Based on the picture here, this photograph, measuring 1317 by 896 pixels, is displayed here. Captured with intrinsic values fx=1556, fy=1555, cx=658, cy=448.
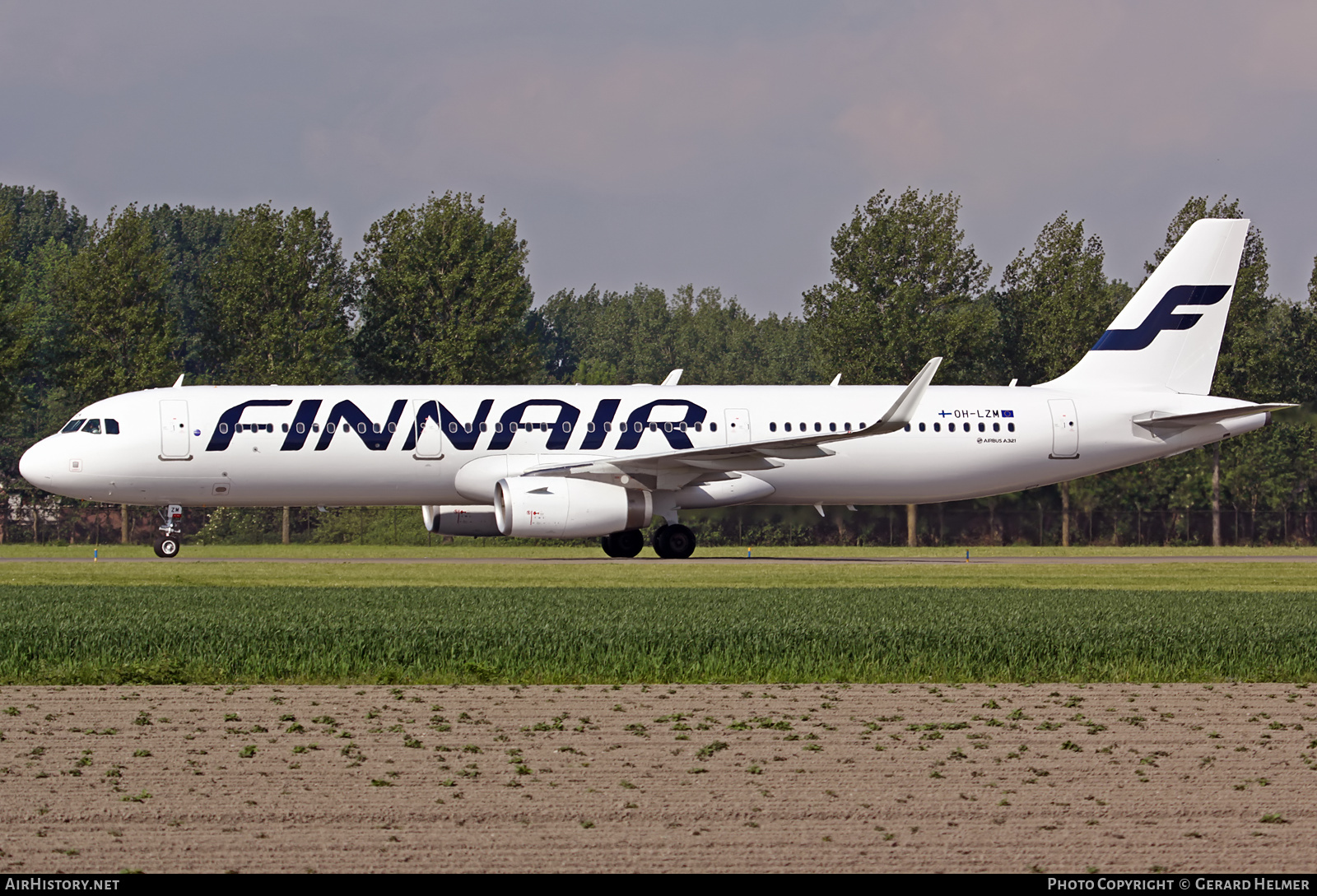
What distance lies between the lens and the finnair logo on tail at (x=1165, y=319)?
37938mm

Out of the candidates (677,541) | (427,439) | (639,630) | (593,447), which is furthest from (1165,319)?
(639,630)

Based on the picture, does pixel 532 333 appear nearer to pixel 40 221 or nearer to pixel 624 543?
pixel 624 543

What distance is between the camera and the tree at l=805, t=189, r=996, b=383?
59281mm

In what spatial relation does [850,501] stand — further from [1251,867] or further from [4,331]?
[4,331]

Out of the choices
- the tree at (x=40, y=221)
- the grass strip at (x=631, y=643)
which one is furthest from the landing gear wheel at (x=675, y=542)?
the tree at (x=40, y=221)

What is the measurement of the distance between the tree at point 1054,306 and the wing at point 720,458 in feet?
94.1

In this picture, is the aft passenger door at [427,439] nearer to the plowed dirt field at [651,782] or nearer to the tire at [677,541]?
the tire at [677,541]

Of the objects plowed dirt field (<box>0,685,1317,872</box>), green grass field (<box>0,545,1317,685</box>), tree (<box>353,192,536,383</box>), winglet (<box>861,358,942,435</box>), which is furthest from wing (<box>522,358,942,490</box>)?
tree (<box>353,192,536,383</box>)

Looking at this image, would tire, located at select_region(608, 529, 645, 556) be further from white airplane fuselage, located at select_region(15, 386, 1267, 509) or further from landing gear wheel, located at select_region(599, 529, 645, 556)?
white airplane fuselage, located at select_region(15, 386, 1267, 509)

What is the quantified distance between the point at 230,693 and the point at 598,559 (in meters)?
21.7

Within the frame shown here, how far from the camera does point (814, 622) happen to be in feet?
59.4
